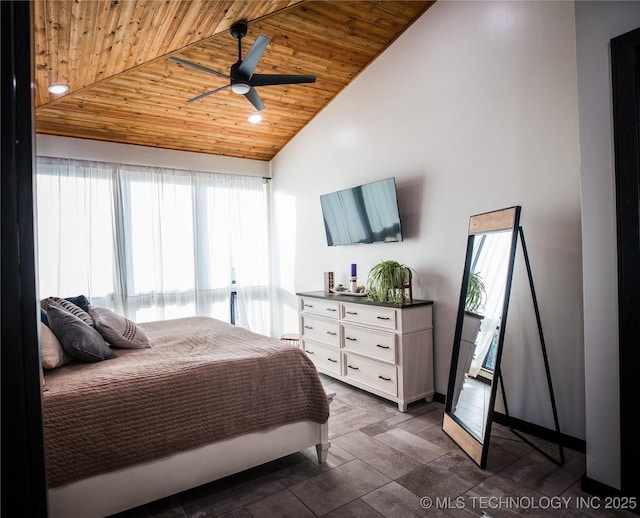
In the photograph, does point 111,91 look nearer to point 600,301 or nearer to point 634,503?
point 600,301

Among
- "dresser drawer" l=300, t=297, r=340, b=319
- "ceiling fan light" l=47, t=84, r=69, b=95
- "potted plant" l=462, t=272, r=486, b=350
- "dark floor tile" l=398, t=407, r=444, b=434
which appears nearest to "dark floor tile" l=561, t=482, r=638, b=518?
"potted plant" l=462, t=272, r=486, b=350

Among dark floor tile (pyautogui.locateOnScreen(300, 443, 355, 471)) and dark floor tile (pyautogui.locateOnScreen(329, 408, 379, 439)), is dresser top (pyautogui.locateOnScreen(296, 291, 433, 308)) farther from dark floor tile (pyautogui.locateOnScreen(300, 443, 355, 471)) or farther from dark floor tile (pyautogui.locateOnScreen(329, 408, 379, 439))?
dark floor tile (pyautogui.locateOnScreen(300, 443, 355, 471))

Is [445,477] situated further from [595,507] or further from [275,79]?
[275,79]

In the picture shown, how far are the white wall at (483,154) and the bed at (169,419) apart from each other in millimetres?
1635

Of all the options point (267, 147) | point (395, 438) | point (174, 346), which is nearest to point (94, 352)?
point (174, 346)

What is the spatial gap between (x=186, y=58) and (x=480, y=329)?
11.3 ft

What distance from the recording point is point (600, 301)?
6.82 ft

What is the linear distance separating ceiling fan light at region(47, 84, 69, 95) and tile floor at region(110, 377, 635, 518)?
350 cm

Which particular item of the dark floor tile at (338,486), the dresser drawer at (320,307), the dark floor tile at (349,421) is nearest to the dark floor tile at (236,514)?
the dark floor tile at (338,486)

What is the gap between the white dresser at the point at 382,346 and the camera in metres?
3.37

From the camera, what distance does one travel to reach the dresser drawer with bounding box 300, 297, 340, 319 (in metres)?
4.04

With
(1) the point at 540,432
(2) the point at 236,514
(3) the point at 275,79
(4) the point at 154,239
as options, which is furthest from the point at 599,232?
(4) the point at 154,239

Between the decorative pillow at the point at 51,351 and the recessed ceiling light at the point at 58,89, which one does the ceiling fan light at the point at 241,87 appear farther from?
the decorative pillow at the point at 51,351

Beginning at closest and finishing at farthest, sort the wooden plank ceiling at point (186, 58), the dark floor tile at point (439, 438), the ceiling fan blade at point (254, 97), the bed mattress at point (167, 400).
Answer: the bed mattress at point (167, 400), the dark floor tile at point (439, 438), the wooden plank ceiling at point (186, 58), the ceiling fan blade at point (254, 97)
